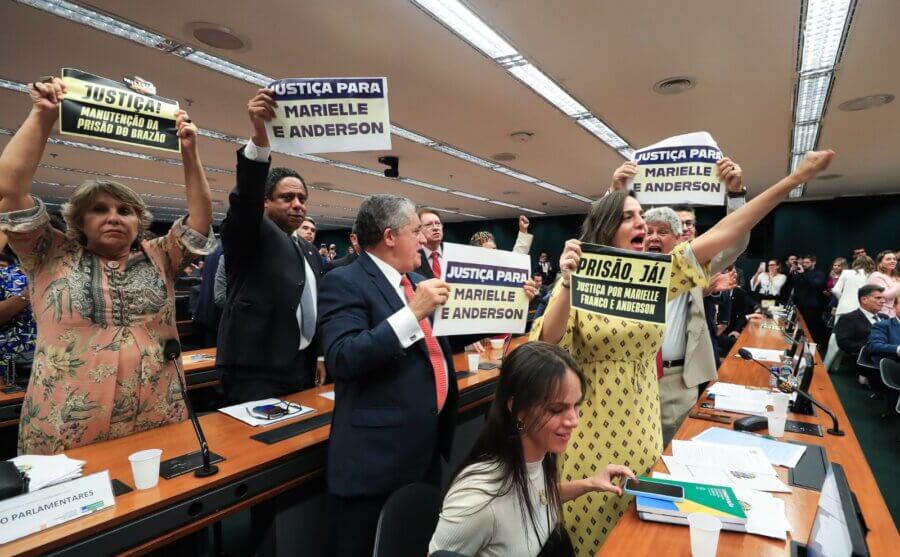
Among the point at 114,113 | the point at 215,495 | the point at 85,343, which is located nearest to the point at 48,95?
the point at 114,113

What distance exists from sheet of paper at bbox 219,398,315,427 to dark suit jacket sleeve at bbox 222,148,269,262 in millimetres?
645

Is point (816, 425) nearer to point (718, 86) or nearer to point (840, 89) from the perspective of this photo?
point (718, 86)

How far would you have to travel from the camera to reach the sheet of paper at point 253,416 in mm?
1884

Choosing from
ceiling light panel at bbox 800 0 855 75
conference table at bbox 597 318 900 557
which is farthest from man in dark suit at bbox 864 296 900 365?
conference table at bbox 597 318 900 557

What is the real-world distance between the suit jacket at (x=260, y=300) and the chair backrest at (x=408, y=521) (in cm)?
120

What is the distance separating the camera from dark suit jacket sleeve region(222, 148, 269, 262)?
1.79m

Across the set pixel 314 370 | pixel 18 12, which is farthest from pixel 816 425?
pixel 18 12

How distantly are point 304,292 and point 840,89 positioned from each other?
570 centimetres

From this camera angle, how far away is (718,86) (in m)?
4.69

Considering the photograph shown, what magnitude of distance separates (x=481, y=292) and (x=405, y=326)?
30 centimetres

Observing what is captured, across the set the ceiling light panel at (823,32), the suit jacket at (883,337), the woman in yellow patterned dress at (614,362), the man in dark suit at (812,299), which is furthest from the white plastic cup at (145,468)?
the man in dark suit at (812,299)

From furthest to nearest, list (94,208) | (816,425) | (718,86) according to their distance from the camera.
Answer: (718,86)
(816,425)
(94,208)

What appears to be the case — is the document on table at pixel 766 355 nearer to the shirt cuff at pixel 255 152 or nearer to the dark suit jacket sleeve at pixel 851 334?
the dark suit jacket sleeve at pixel 851 334

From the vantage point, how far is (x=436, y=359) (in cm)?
160
